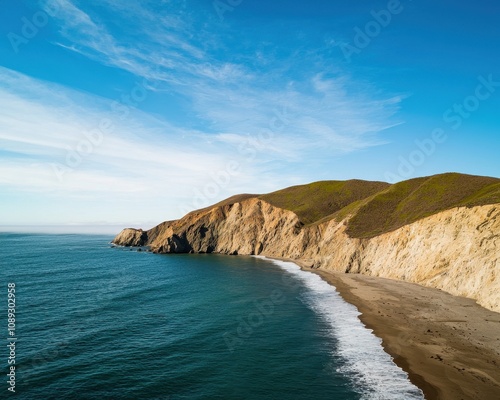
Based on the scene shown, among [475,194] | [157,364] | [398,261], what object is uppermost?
[475,194]

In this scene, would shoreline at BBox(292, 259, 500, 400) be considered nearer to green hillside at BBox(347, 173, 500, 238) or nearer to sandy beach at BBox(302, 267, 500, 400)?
sandy beach at BBox(302, 267, 500, 400)

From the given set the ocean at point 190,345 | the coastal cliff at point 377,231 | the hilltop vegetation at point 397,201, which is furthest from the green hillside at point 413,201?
the ocean at point 190,345

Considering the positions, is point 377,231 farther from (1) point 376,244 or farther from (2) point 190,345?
(2) point 190,345

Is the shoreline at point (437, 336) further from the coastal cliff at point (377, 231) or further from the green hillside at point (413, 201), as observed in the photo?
the green hillside at point (413, 201)

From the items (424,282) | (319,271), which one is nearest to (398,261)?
(424,282)

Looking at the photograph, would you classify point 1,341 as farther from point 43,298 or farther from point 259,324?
point 259,324

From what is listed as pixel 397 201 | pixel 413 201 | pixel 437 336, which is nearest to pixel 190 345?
pixel 437 336

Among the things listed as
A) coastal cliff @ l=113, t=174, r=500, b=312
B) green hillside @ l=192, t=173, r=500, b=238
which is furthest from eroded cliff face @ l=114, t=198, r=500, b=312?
green hillside @ l=192, t=173, r=500, b=238
